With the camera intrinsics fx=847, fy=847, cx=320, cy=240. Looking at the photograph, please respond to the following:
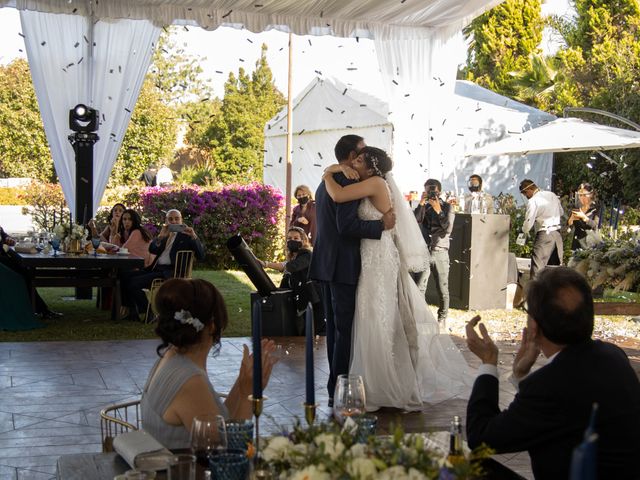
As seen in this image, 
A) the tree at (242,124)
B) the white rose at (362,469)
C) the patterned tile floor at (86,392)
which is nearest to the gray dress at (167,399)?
the white rose at (362,469)

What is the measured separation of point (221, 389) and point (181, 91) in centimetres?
3298

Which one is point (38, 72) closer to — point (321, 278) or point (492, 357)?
point (321, 278)

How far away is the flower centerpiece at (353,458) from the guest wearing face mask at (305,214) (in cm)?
901

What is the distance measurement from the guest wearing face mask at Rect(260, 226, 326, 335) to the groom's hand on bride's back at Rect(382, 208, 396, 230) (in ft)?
9.20

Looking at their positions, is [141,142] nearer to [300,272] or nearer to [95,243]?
[95,243]

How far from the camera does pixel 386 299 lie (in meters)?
5.72

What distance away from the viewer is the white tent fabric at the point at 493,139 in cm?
1845

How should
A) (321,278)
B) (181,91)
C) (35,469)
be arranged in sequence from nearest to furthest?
(35,469)
(321,278)
(181,91)

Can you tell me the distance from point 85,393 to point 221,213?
30.0 feet

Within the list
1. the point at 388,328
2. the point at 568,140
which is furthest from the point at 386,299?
the point at 568,140

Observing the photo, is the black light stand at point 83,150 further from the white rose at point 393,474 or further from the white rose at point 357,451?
the white rose at point 393,474

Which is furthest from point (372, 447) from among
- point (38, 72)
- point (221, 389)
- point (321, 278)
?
point (38, 72)

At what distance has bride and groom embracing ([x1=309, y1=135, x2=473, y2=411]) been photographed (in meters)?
5.62

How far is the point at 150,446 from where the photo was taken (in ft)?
7.54
